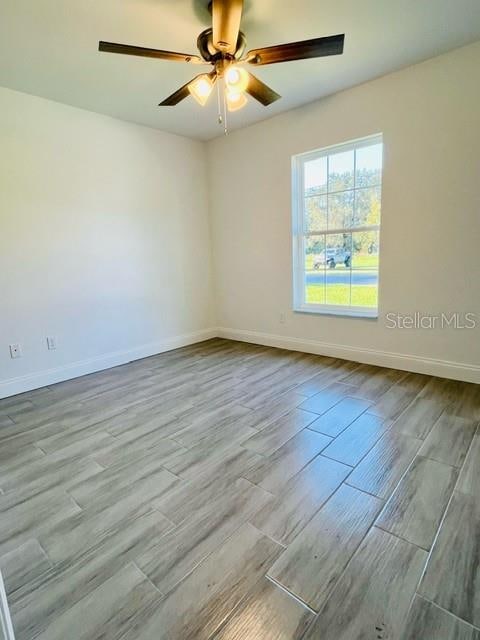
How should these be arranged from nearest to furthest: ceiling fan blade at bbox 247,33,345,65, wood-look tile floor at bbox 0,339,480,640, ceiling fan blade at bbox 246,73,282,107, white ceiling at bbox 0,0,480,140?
wood-look tile floor at bbox 0,339,480,640
ceiling fan blade at bbox 247,33,345,65
white ceiling at bbox 0,0,480,140
ceiling fan blade at bbox 246,73,282,107

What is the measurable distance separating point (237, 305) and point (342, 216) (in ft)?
5.90

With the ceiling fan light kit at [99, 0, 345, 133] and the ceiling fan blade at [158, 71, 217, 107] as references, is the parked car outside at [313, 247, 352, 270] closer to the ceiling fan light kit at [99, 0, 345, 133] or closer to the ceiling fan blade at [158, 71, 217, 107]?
the ceiling fan light kit at [99, 0, 345, 133]

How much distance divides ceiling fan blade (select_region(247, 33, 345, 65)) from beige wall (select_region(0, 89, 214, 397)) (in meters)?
2.19

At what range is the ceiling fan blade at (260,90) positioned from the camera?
83.0 inches

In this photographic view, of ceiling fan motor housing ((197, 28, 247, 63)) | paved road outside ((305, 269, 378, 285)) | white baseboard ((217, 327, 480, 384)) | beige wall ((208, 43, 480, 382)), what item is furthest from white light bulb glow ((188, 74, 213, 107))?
white baseboard ((217, 327, 480, 384))

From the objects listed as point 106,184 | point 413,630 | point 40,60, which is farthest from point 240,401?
point 40,60

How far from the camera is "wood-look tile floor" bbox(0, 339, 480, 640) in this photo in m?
1.09

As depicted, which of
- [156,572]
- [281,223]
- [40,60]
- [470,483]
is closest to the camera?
[156,572]

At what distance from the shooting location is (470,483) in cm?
165

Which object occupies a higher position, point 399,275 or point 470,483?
point 399,275

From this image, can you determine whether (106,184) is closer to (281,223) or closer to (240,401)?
(281,223)

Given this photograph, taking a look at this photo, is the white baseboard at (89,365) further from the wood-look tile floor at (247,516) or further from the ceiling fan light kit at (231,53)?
the ceiling fan light kit at (231,53)

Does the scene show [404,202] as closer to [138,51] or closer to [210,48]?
[210,48]

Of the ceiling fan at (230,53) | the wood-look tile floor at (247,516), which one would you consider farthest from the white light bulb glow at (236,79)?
the wood-look tile floor at (247,516)
